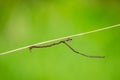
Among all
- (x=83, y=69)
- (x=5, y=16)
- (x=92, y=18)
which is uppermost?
(x=5, y=16)

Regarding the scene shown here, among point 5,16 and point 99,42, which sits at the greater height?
point 5,16

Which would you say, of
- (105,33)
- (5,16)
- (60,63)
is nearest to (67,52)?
(60,63)

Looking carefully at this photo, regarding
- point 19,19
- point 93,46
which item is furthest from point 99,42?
point 19,19

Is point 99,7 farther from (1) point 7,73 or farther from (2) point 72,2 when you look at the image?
(1) point 7,73

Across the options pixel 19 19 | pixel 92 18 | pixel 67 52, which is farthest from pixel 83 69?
pixel 19 19

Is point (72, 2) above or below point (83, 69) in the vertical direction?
→ above

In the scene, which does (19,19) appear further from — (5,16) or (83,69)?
(83,69)
